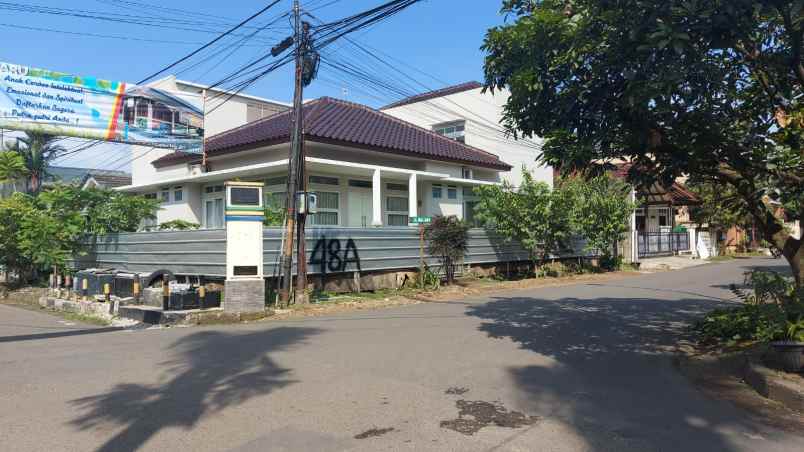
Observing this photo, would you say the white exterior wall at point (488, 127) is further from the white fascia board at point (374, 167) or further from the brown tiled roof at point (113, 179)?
the brown tiled roof at point (113, 179)

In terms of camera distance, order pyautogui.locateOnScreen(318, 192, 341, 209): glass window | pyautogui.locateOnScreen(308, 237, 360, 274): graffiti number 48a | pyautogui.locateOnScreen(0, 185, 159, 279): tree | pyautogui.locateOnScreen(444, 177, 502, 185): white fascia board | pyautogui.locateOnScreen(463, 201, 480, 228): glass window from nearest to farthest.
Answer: pyautogui.locateOnScreen(308, 237, 360, 274): graffiti number 48a, pyautogui.locateOnScreen(0, 185, 159, 279): tree, pyautogui.locateOnScreen(318, 192, 341, 209): glass window, pyautogui.locateOnScreen(444, 177, 502, 185): white fascia board, pyautogui.locateOnScreen(463, 201, 480, 228): glass window

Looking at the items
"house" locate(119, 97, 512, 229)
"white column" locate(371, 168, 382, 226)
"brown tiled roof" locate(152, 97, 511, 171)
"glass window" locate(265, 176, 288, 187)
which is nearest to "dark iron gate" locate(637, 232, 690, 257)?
"brown tiled roof" locate(152, 97, 511, 171)

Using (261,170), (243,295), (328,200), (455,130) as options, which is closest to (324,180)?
(328,200)

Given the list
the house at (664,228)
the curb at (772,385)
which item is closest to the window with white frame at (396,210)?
the house at (664,228)

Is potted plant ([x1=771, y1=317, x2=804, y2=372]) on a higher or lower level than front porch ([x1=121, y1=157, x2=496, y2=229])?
lower

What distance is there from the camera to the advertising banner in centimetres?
1450

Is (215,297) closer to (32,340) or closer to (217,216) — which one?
(32,340)

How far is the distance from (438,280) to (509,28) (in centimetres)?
1081

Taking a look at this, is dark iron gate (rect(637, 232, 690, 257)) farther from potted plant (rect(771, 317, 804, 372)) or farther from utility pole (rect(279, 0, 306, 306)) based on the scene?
potted plant (rect(771, 317, 804, 372))

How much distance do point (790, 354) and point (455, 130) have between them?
23833mm

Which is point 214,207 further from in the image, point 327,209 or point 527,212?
point 527,212

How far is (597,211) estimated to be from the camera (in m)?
22.6

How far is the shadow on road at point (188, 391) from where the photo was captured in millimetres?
5117

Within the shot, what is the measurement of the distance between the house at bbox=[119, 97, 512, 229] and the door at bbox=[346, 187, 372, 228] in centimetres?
4
